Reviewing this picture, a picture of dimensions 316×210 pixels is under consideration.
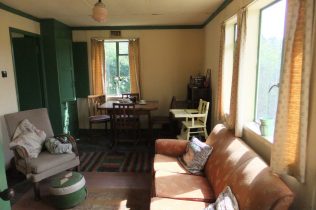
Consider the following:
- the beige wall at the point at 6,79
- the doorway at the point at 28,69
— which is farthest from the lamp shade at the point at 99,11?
the doorway at the point at 28,69

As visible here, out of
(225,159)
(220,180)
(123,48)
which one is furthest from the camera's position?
(123,48)

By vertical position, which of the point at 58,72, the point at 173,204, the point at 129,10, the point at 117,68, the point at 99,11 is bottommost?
the point at 173,204

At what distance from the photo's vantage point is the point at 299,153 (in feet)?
4.70

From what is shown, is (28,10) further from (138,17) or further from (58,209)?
(58,209)

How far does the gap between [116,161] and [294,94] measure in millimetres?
3040

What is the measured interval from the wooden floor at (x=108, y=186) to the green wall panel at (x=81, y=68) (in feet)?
8.20

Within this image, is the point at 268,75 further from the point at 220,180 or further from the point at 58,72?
the point at 58,72

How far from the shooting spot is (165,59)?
541cm

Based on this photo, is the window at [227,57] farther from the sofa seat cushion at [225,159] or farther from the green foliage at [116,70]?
the green foliage at [116,70]

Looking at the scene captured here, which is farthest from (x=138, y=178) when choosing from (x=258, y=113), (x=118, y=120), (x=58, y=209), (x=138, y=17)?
(x=138, y=17)

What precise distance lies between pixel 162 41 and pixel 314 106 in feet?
14.1

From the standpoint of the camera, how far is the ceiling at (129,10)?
3.35 m

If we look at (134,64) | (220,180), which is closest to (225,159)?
(220,180)

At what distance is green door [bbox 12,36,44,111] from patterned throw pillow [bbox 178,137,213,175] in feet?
10.3
